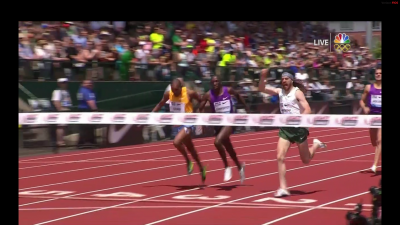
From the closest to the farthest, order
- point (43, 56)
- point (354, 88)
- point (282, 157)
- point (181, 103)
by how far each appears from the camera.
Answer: point (282, 157) → point (181, 103) → point (43, 56) → point (354, 88)

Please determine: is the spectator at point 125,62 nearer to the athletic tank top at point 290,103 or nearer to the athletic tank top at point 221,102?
the athletic tank top at point 221,102

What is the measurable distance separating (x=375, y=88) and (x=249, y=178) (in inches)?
107

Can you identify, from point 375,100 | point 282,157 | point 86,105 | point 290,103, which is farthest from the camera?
point 86,105

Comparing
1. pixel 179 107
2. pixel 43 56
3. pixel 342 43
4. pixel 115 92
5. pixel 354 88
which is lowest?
pixel 179 107

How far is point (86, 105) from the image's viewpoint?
62.2 ft

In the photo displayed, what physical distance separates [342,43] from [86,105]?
14804mm

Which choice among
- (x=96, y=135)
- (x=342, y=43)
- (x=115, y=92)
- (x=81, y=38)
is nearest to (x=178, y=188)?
(x=81, y=38)

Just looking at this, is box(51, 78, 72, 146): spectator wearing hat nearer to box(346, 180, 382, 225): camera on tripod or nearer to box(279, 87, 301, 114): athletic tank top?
box(279, 87, 301, 114): athletic tank top

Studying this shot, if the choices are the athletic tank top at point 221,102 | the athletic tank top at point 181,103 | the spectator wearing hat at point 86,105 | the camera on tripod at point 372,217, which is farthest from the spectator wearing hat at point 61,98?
the camera on tripod at point 372,217

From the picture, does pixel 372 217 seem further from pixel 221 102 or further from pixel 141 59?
pixel 141 59

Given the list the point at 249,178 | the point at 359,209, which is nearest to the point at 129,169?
the point at 249,178

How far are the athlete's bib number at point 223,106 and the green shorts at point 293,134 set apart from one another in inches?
66.8

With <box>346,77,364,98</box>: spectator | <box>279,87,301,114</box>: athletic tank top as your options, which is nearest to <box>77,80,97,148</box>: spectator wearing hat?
<box>279,87,301,114</box>: athletic tank top

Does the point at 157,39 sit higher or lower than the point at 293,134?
higher
